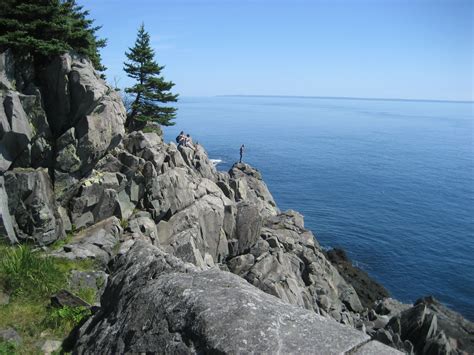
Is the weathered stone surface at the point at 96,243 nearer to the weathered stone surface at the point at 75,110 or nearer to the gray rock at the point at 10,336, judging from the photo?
the weathered stone surface at the point at 75,110

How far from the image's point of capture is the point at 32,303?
14672 mm

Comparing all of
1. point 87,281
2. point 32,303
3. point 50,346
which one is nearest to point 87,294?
point 87,281

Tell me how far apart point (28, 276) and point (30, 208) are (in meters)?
10.8

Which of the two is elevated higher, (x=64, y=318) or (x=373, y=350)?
(x=373, y=350)

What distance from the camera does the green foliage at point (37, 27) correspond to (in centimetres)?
2670

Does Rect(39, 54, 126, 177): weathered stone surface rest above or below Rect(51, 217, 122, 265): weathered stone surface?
above

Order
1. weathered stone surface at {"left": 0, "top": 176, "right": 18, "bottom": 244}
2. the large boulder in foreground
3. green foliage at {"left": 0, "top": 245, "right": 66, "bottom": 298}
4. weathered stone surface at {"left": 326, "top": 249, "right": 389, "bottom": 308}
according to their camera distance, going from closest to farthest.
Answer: the large boulder in foreground → green foliage at {"left": 0, "top": 245, "right": 66, "bottom": 298} → weathered stone surface at {"left": 0, "top": 176, "right": 18, "bottom": 244} → weathered stone surface at {"left": 326, "top": 249, "right": 389, "bottom": 308}

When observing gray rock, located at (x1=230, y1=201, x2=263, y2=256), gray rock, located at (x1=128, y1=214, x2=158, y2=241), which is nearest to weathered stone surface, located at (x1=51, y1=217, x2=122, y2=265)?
gray rock, located at (x1=128, y1=214, x2=158, y2=241)

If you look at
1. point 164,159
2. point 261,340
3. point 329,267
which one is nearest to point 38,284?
point 261,340

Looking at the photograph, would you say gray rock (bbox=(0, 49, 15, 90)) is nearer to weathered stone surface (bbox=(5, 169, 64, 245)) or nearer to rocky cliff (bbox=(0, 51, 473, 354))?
rocky cliff (bbox=(0, 51, 473, 354))

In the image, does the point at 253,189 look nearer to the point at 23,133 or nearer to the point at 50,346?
the point at 23,133

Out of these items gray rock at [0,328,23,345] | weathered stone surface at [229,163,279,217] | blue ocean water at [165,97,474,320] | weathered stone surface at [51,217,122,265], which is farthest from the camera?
blue ocean water at [165,97,474,320]

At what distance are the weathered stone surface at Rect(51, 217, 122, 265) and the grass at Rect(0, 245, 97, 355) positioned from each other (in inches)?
187

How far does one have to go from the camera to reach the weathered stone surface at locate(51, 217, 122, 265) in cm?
2298
